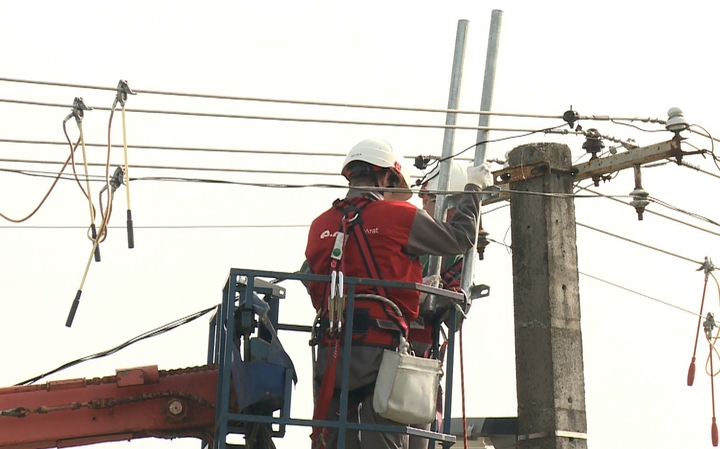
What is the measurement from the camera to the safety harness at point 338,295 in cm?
788

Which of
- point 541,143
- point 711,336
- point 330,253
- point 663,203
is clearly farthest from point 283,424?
point 711,336

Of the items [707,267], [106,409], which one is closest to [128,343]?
[106,409]

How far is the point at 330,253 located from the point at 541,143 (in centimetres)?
261

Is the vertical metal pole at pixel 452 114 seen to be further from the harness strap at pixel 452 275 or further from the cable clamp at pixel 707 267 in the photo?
the cable clamp at pixel 707 267

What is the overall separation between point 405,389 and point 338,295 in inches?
26.6

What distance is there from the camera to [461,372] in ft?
27.2

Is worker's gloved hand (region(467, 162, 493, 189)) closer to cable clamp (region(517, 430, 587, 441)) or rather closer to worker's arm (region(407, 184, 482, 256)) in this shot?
worker's arm (region(407, 184, 482, 256))

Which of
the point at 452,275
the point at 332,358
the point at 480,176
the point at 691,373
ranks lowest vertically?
the point at 332,358

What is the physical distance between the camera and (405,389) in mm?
7805

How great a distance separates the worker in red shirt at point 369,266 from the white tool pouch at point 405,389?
14 centimetres

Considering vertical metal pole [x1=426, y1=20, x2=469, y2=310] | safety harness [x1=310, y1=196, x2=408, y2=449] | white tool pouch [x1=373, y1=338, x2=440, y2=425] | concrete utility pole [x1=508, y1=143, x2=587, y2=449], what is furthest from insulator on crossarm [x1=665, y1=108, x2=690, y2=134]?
white tool pouch [x1=373, y1=338, x2=440, y2=425]

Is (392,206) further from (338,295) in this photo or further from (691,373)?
(691,373)

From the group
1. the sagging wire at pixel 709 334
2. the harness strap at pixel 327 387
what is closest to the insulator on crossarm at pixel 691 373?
the sagging wire at pixel 709 334

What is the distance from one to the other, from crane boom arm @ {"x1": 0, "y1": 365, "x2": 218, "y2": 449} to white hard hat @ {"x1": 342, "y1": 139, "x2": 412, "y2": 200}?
1.67 m
